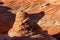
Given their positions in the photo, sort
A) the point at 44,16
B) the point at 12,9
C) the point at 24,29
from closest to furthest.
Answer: the point at 24,29, the point at 44,16, the point at 12,9

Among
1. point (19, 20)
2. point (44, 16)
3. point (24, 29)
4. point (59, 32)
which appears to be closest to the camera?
point (24, 29)

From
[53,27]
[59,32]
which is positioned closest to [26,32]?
[59,32]

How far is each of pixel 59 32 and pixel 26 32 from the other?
3.61 metres

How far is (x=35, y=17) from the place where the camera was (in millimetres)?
14508

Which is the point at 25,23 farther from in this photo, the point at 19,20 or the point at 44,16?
the point at 44,16

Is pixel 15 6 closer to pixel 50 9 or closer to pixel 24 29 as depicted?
pixel 50 9

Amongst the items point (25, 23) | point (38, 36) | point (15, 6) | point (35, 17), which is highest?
point (15, 6)

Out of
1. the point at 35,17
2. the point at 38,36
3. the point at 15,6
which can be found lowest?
the point at 38,36

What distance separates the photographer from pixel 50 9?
47.9 ft

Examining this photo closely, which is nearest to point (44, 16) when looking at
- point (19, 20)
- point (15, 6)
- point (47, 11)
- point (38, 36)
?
point (47, 11)

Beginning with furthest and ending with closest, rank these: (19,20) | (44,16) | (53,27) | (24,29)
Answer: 1. (44,16)
2. (53,27)
3. (19,20)
4. (24,29)

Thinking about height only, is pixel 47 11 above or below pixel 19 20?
above

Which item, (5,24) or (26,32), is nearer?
(26,32)

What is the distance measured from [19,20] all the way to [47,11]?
6.52 metres
